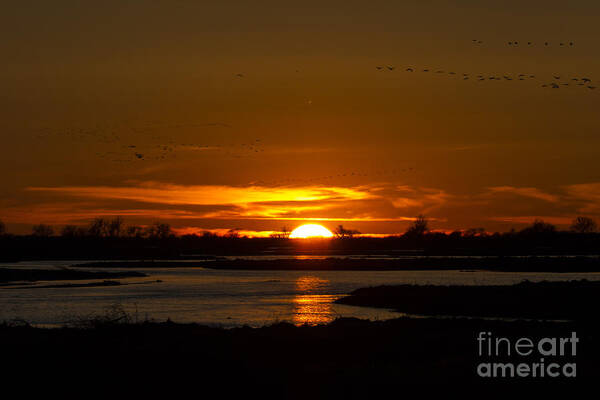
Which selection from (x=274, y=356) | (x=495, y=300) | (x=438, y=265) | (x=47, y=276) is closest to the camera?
(x=274, y=356)

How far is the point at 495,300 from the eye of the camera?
53.2 m

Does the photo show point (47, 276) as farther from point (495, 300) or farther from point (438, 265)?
point (438, 265)

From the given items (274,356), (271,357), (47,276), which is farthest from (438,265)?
(271,357)

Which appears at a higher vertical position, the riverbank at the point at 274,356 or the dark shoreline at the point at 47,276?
the riverbank at the point at 274,356

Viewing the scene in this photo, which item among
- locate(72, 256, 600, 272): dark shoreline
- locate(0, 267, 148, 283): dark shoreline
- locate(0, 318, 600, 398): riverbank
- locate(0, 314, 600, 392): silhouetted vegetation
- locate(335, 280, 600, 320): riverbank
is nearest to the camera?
locate(0, 314, 600, 392): silhouetted vegetation

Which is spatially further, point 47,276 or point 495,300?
point 47,276

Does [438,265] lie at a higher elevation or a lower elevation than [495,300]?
higher

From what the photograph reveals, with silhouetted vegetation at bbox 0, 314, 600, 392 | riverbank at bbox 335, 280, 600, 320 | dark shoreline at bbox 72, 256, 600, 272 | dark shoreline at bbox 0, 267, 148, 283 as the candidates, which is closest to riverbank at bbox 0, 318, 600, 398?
silhouetted vegetation at bbox 0, 314, 600, 392

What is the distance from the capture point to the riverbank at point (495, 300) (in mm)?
49438

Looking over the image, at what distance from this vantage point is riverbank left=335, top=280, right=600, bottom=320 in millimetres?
49438

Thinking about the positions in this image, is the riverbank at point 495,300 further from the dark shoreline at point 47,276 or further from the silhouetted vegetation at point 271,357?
the dark shoreline at point 47,276

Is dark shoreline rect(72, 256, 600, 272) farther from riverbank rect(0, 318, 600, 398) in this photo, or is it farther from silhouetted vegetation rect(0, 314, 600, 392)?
riverbank rect(0, 318, 600, 398)

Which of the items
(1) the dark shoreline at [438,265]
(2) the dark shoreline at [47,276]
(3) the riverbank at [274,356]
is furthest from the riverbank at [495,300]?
(1) the dark shoreline at [438,265]

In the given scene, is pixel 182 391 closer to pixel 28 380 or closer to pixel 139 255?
pixel 28 380
